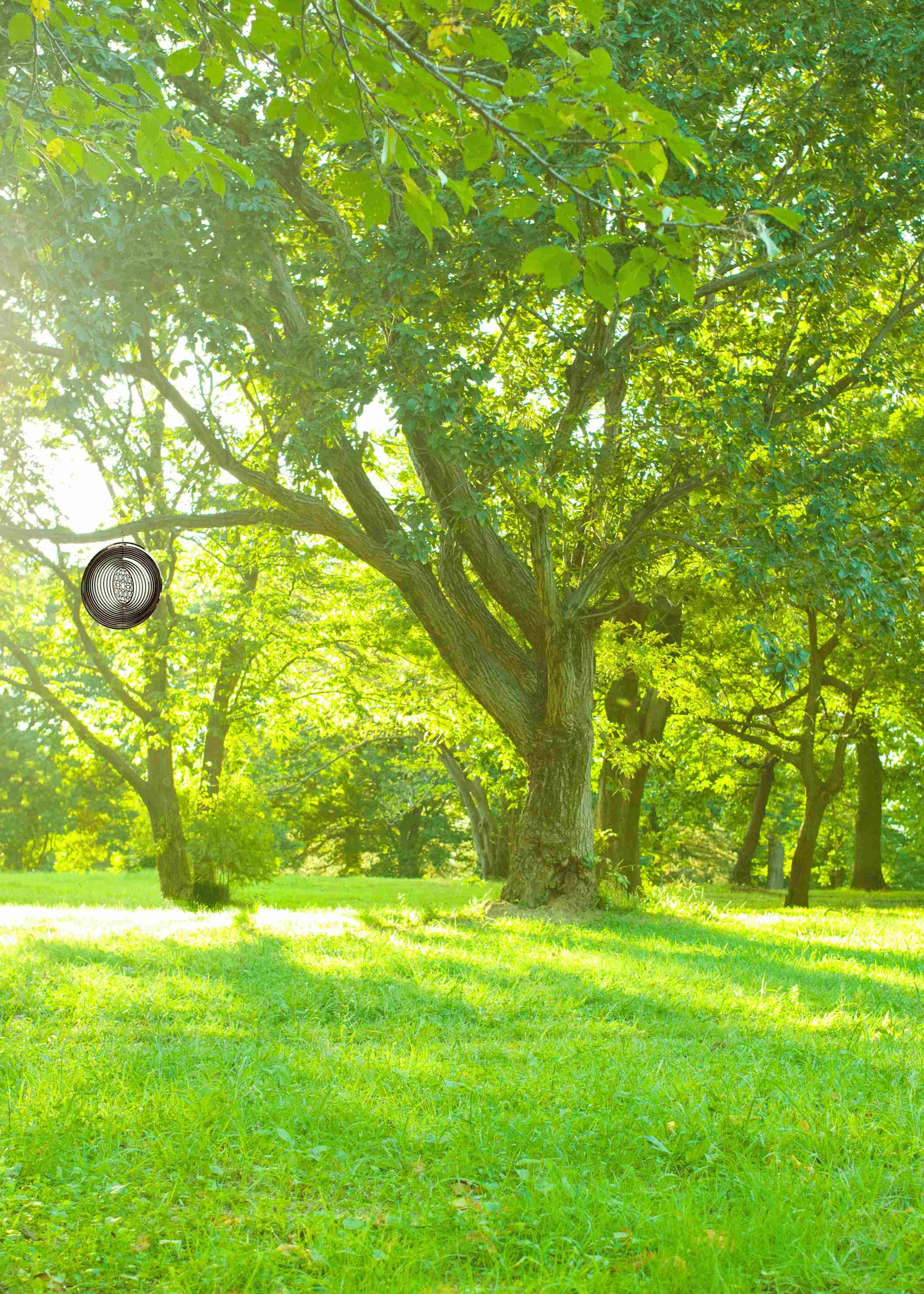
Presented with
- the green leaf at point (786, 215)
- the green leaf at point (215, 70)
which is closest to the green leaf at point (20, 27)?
the green leaf at point (215, 70)

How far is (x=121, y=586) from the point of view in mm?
7359

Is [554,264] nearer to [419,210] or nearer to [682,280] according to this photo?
[682,280]

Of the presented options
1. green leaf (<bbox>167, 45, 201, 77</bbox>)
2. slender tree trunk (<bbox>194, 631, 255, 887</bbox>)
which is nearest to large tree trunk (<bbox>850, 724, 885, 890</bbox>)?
slender tree trunk (<bbox>194, 631, 255, 887</bbox>)

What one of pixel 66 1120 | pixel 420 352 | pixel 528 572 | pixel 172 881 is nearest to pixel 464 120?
pixel 66 1120

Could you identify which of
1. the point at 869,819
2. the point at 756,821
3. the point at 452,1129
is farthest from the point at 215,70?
the point at 756,821

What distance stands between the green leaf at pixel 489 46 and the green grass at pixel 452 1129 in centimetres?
379

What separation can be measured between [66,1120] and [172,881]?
→ 46.4 ft

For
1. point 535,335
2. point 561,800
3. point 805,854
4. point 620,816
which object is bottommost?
point 805,854

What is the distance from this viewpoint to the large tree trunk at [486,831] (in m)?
25.7

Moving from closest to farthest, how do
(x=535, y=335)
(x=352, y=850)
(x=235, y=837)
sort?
(x=535, y=335) < (x=235, y=837) < (x=352, y=850)

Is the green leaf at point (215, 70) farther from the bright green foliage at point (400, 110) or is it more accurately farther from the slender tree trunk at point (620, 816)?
the slender tree trunk at point (620, 816)

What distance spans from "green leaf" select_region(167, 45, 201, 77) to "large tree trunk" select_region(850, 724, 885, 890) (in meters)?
26.5

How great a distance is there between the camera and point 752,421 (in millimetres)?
10188

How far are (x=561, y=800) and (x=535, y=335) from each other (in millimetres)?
5676
